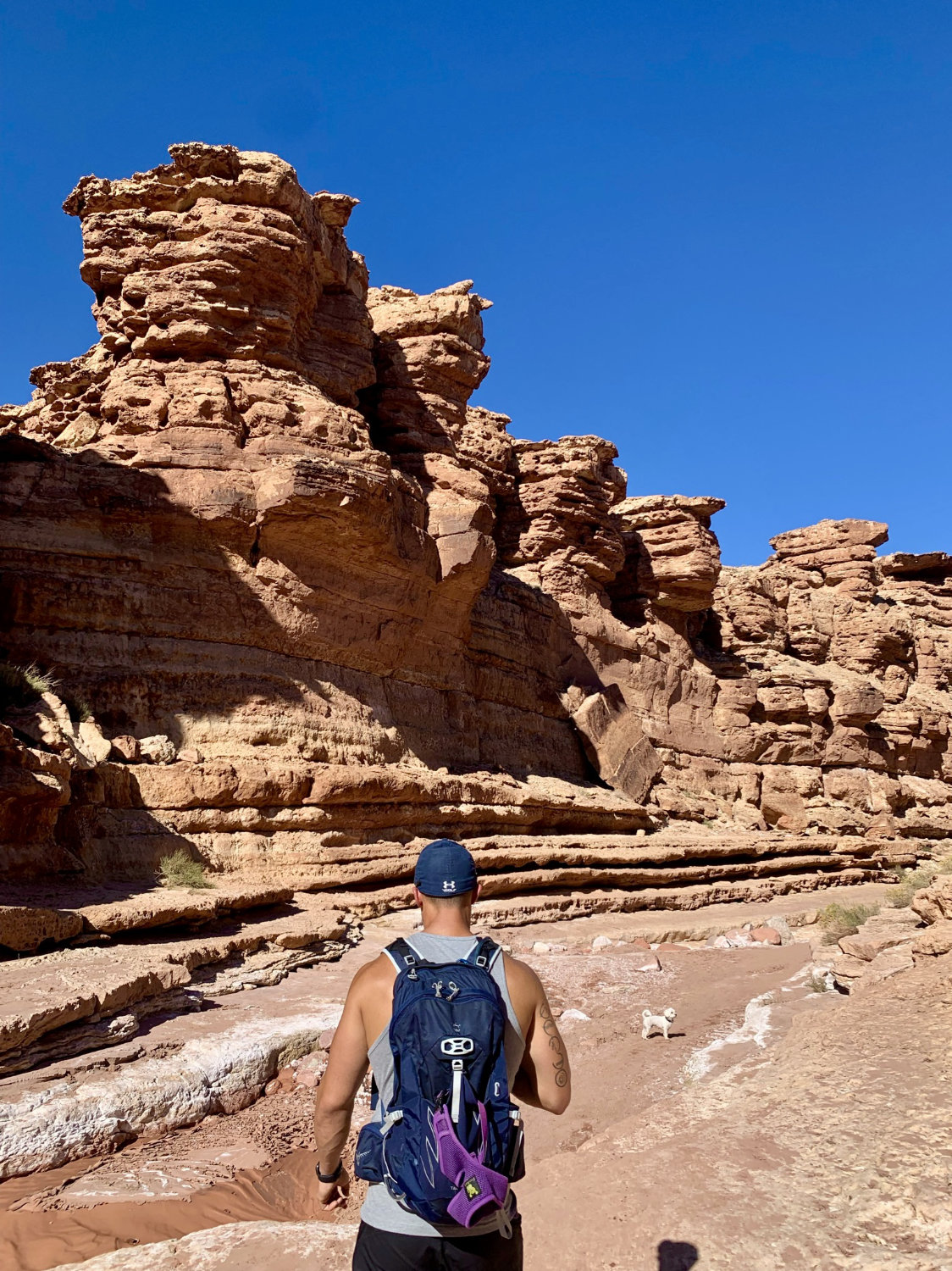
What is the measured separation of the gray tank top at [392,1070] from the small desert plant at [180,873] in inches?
365

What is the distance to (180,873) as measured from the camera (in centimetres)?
1127

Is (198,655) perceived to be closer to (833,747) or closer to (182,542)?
(182,542)

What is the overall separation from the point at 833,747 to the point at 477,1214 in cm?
2979

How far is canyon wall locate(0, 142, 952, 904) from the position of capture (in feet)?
42.4

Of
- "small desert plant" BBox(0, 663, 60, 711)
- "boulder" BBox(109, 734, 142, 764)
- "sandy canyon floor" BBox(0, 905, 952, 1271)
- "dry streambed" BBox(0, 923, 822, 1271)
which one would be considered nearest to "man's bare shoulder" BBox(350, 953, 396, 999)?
"sandy canyon floor" BBox(0, 905, 952, 1271)

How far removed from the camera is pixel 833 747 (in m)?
29.6

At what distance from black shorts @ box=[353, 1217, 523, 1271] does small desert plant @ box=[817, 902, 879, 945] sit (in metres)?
11.0

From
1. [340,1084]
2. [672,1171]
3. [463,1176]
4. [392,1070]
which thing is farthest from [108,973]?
[463,1176]

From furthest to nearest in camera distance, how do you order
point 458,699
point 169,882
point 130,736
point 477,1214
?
point 458,699 < point 130,736 < point 169,882 < point 477,1214

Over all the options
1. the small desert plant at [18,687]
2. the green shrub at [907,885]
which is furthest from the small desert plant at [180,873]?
the green shrub at [907,885]

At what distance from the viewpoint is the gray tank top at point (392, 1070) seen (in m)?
2.28

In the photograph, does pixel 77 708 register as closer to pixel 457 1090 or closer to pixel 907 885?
pixel 457 1090

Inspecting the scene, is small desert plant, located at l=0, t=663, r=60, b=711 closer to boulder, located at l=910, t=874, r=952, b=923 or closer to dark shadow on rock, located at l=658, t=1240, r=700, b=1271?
dark shadow on rock, located at l=658, t=1240, r=700, b=1271

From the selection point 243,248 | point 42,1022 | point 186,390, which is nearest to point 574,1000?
point 42,1022
